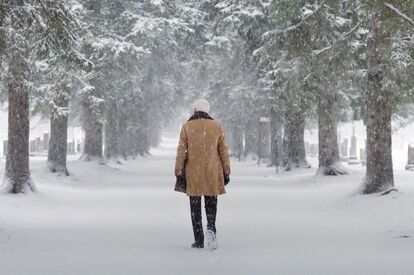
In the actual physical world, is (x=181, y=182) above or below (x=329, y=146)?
below

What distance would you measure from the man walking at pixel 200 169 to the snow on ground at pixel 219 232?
0.43 meters

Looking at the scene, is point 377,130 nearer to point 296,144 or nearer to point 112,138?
point 296,144

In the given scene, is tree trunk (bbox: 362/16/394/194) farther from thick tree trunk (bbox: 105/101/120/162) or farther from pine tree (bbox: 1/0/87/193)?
thick tree trunk (bbox: 105/101/120/162)

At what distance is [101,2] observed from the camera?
22500 millimetres

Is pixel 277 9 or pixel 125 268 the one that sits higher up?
pixel 277 9

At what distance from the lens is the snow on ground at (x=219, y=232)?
6.77 m

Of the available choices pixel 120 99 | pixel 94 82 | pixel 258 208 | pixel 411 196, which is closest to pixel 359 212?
pixel 411 196

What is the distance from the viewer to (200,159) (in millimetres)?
7770

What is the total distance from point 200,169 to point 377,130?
23.7ft

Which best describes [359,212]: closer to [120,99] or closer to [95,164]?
[95,164]

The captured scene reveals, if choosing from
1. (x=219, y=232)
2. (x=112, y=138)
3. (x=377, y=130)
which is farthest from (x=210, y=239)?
(x=112, y=138)

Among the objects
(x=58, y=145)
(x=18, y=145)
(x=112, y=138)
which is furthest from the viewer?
(x=112, y=138)

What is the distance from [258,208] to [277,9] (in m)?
4.67

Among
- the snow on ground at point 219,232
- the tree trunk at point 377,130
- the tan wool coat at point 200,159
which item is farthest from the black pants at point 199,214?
the tree trunk at point 377,130
